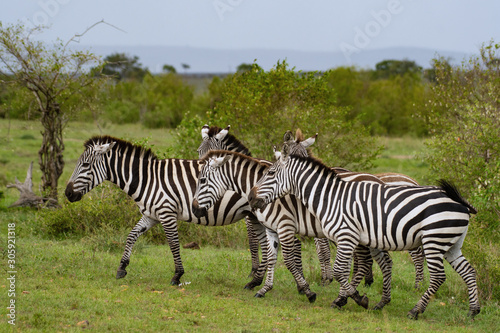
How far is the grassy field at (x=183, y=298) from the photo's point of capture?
20.7 feet

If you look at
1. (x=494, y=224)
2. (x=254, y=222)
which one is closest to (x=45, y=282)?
(x=254, y=222)

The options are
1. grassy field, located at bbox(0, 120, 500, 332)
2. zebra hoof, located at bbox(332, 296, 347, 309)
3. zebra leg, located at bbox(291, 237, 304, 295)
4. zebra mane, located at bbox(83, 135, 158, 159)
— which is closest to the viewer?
grassy field, located at bbox(0, 120, 500, 332)

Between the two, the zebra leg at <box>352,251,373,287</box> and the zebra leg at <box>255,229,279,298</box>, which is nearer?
the zebra leg at <box>255,229,279,298</box>

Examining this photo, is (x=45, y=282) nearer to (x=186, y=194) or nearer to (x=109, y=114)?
(x=186, y=194)

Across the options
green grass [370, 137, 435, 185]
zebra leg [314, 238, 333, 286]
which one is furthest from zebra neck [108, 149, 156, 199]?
green grass [370, 137, 435, 185]

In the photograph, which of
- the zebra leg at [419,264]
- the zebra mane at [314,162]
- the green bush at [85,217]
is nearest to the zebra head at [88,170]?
the zebra mane at [314,162]

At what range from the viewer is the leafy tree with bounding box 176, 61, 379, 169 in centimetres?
1488

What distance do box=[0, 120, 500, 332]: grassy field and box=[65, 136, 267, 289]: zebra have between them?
598 millimetres

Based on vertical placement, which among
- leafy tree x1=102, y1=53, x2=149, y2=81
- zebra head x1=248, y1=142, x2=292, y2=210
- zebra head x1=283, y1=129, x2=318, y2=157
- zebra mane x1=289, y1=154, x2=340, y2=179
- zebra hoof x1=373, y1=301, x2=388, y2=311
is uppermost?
leafy tree x1=102, y1=53, x2=149, y2=81

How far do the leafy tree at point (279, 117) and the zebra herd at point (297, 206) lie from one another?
559cm

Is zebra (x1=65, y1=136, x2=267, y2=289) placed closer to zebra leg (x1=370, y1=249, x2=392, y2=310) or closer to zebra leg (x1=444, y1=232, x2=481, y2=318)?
zebra leg (x1=370, y1=249, x2=392, y2=310)

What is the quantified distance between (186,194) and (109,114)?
33802 mm

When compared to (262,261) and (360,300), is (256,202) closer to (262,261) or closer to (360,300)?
(262,261)

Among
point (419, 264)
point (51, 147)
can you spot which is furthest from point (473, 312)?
point (51, 147)
